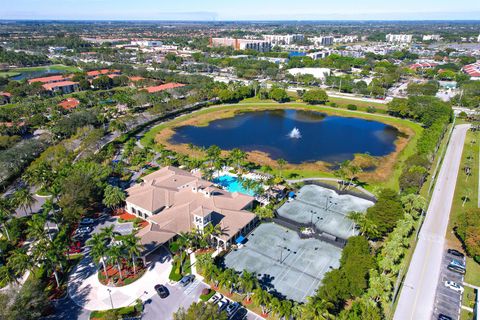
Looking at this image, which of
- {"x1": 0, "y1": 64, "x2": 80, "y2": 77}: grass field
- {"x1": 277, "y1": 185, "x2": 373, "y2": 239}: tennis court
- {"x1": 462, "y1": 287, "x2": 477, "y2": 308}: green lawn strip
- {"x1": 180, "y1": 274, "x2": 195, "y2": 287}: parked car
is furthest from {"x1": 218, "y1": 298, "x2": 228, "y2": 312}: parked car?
{"x1": 0, "y1": 64, "x2": 80, "y2": 77}: grass field

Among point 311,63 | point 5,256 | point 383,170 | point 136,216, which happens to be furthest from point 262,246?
point 311,63

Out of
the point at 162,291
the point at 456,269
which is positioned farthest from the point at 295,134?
the point at 162,291

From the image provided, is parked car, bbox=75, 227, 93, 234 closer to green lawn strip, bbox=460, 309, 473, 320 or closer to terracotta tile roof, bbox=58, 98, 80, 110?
green lawn strip, bbox=460, 309, 473, 320

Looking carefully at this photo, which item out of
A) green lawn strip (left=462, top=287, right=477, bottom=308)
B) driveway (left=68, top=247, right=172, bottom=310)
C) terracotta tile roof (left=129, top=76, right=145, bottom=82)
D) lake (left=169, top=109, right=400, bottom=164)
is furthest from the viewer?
terracotta tile roof (left=129, top=76, right=145, bottom=82)

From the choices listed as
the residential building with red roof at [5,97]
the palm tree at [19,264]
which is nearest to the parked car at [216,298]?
the palm tree at [19,264]

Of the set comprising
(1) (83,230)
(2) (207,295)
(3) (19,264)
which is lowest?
(2) (207,295)

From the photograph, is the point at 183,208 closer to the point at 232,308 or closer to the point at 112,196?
the point at 112,196
